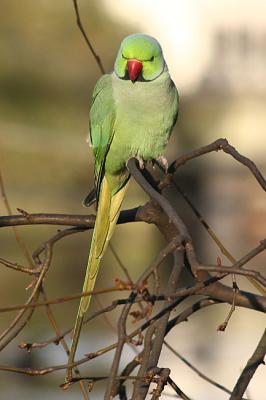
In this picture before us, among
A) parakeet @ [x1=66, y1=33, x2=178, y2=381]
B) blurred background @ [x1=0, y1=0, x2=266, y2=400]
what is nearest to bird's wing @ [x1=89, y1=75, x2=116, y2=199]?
parakeet @ [x1=66, y1=33, x2=178, y2=381]

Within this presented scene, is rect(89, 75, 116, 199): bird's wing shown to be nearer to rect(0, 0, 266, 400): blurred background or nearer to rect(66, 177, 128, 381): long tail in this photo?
rect(66, 177, 128, 381): long tail

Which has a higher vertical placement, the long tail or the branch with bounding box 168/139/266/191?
the long tail

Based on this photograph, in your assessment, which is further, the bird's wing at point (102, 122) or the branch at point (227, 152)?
the bird's wing at point (102, 122)

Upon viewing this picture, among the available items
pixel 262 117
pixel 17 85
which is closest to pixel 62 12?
pixel 17 85

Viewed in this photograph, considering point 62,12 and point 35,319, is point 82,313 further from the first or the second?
point 62,12

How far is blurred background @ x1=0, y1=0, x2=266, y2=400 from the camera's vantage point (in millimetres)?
8945

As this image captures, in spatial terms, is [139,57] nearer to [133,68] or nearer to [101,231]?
[133,68]

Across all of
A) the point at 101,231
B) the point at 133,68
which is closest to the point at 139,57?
the point at 133,68

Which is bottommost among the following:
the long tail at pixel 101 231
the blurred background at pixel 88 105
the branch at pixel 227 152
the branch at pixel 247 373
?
the branch at pixel 247 373

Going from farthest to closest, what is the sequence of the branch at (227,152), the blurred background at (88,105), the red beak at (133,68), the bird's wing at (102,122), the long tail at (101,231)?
the blurred background at (88,105)
the bird's wing at (102,122)
the red beak at (133,68)
the long tail at (101,231)
the branch at (227,152)

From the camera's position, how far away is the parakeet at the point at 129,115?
8.01 feet

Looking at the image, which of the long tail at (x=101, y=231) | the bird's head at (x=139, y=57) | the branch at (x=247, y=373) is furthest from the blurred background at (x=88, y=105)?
the branch at (x=247, y=373)

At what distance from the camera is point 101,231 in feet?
7.62

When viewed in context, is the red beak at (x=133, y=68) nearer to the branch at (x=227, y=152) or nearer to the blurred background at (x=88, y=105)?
the branch at (x=227, y=152)
